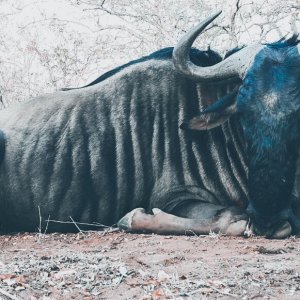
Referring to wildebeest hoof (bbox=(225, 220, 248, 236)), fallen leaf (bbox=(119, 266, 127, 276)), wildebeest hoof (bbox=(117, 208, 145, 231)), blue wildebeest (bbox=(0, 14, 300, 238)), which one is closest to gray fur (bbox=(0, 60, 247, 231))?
blue wildebeest (bbox=(0, 14, 300, 238))

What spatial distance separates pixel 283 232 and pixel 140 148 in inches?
45.8

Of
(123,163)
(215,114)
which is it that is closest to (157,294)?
(215,114)

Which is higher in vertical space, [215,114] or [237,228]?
[215,114]

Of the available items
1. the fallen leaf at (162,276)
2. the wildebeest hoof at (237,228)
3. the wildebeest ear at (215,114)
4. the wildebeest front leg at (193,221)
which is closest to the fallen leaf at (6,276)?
the fallen leaf at (162,276)

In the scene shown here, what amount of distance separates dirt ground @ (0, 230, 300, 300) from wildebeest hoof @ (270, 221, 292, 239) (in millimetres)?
62

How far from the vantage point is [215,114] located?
434 centimetres

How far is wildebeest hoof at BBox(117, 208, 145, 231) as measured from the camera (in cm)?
437

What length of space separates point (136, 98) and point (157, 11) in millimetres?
5607

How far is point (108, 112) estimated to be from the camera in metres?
4.73

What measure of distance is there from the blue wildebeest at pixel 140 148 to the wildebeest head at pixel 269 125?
61 mm

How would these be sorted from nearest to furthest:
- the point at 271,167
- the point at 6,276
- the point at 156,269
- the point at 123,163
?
the point at 6,276
the point at 156,269
the point at 271,167
the point at 123,163

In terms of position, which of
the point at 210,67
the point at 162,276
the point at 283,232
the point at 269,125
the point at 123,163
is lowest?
the point at 283,232

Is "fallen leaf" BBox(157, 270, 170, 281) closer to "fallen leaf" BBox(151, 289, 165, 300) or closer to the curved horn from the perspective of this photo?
"fallen leaf" BBox(151, 289, 165, 300)

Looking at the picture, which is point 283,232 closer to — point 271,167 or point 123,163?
point 271,167
